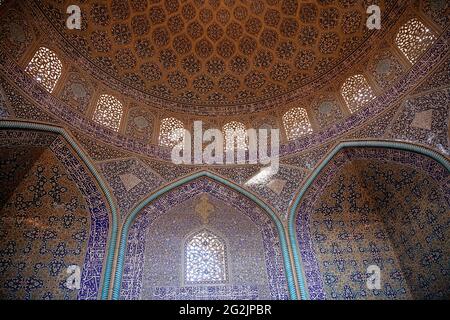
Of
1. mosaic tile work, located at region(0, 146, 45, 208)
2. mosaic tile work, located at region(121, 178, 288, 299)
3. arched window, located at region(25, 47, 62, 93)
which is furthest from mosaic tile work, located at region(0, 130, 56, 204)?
mosaic tile work, located at region(121, 178, 288, 299)

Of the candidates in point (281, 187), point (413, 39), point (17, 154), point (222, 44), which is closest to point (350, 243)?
point (281, 187)

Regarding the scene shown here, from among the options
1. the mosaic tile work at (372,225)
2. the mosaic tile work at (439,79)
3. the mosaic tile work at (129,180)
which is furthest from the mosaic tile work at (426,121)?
the mosaic tile work at (129,180)

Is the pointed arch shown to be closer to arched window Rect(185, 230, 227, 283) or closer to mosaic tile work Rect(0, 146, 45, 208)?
arched window Rect(185, 230, 227, 283)

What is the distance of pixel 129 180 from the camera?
1031 centimetres

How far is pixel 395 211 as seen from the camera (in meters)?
9.99

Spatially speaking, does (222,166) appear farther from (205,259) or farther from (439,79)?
(439,79)

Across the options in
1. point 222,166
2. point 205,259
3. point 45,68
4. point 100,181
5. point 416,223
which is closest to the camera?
point 416,223

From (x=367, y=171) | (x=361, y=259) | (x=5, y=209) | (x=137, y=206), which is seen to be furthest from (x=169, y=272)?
(x=367, y=171)

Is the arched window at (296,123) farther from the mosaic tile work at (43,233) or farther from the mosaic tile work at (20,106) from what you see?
the mosaic tile work at (20,106)

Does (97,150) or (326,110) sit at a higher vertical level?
(326,110)

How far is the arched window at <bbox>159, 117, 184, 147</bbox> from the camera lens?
11453 millimetres

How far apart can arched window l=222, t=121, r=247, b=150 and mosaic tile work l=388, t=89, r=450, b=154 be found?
3943mm

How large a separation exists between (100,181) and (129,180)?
726mm

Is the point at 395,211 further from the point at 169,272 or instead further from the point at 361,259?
the point at 169,272
